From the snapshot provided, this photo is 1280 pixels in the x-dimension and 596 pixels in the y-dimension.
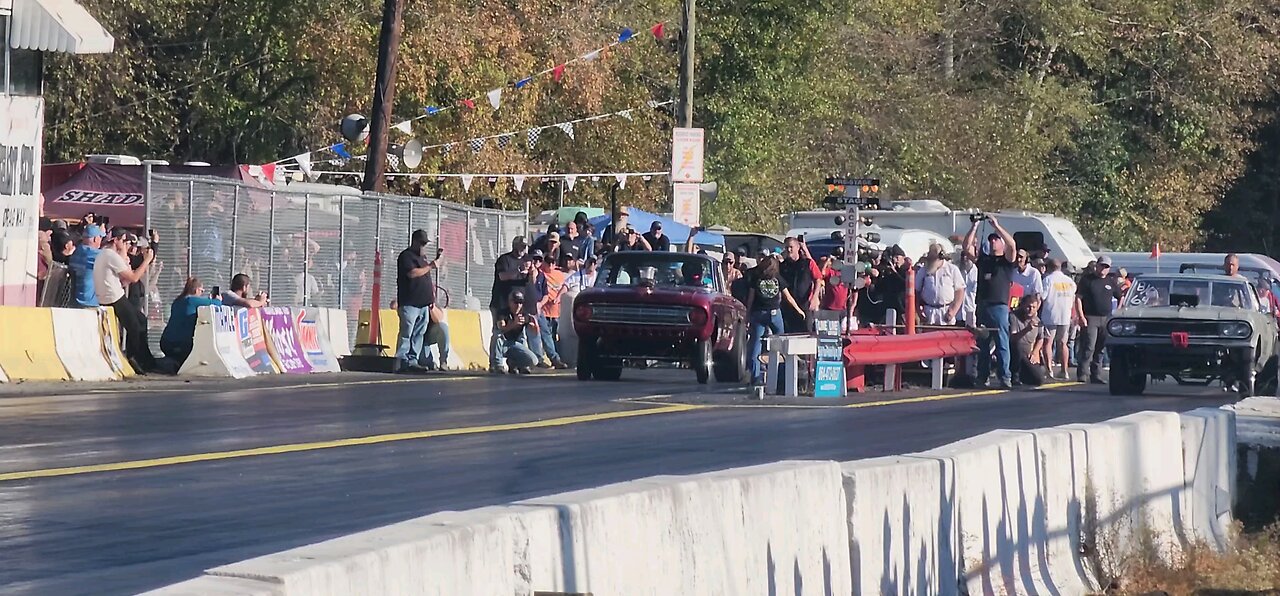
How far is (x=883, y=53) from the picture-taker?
5672 cm

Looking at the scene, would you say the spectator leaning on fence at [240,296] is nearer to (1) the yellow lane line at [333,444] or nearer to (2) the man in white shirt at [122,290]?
(2) the man in white shirt at [122,290]

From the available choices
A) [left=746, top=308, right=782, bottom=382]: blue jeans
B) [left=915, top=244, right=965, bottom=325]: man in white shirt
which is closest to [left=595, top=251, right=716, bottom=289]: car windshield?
[left=746, top=308, right=782, bottom=382]: blue jeans

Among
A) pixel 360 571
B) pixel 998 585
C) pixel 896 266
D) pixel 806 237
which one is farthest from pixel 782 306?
pixel 360 571

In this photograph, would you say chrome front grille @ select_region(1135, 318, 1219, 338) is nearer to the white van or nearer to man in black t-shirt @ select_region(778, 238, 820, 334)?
man in black t-shirt @ select_region(778, 238, 820, 334)

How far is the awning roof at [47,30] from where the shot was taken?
26.6 m

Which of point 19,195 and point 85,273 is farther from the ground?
point 19,195

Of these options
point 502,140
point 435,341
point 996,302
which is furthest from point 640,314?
point 502,140

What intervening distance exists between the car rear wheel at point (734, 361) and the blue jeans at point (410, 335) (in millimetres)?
3877

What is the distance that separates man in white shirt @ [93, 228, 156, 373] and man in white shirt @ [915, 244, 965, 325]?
405 inches

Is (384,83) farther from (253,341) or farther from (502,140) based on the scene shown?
(502,140)

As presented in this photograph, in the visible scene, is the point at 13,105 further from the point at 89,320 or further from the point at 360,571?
the point at 360,571

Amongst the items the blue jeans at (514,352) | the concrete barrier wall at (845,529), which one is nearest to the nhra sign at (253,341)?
the blue jeans at (514,352)

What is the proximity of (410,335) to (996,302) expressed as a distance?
745 centimetres

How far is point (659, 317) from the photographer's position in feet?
82.4
